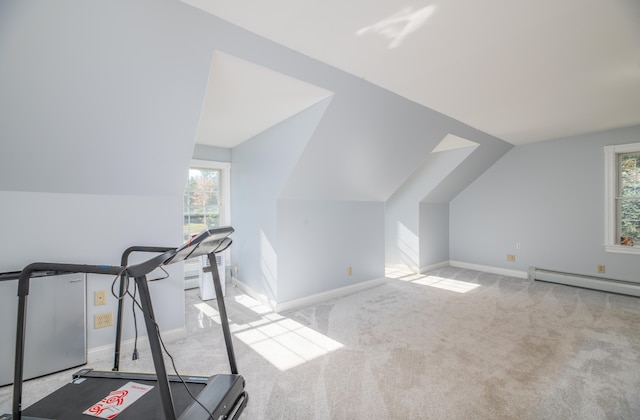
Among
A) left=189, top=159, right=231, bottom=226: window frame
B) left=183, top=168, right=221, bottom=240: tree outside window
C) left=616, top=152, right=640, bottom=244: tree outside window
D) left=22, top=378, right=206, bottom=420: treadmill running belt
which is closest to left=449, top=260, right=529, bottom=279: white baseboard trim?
left=616, top=152, right=640, bottom=244: tree outside window

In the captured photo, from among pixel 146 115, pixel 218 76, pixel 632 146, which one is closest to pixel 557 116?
pixel 632 146

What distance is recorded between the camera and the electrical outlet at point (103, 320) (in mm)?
2260

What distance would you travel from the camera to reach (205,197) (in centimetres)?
446

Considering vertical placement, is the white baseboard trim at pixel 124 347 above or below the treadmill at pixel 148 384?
below

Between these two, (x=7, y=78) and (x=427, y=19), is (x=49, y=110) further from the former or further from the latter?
(x=427, y=19)

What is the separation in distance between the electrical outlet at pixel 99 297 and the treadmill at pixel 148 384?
666 millimetres

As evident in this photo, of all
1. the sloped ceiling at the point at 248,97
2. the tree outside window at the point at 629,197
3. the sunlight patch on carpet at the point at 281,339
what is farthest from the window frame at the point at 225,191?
the tree outside window at the point at 629,197

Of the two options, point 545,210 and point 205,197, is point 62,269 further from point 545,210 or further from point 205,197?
point 545,210

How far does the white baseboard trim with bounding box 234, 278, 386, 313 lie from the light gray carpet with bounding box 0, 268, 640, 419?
0.11 meters

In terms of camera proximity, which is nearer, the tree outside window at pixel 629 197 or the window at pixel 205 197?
the tree outside window at pixel 629 197

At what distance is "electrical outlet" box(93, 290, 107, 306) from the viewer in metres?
2.26

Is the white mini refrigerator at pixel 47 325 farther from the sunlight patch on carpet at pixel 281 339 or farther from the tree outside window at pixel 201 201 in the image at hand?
the tree outside window at pixel 201 201

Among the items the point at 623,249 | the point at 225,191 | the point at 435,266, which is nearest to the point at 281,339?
the point at 225,191

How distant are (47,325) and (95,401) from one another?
926 millimetres
